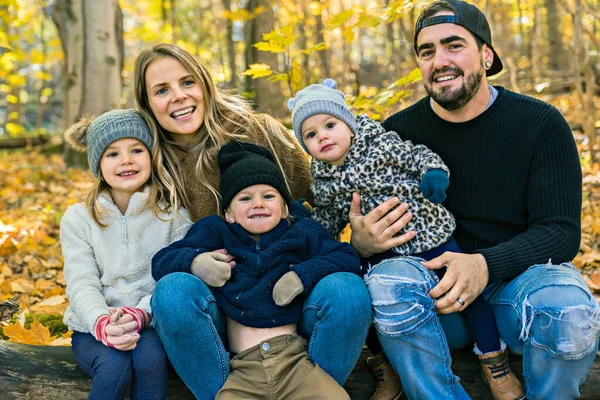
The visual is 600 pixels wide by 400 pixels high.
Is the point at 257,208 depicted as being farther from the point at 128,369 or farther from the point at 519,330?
the point at 519,330

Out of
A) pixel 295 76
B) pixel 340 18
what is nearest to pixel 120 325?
pixel 340 18

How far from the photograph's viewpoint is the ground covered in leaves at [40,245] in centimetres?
318

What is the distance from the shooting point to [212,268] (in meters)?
2.39

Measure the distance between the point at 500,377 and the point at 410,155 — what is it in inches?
39.6

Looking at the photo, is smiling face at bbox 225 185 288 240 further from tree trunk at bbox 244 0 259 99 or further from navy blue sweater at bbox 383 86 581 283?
tree trunk at bbox 244 0 259 99

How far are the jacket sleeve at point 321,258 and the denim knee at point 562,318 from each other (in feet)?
2.28

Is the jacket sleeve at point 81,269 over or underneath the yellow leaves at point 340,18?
underneath

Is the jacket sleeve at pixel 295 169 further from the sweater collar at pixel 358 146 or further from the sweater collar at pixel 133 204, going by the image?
the sweater collar at pixel 133 204

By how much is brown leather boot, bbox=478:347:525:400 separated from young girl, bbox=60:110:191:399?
4.23 feet

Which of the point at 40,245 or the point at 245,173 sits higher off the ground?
the point at 245,173

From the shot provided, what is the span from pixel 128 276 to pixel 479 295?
1.52 meters

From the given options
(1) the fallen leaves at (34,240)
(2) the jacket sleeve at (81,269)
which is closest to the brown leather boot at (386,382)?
(2) the jacket sleeve at (81,269)

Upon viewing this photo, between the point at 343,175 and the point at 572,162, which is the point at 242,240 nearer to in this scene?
the point at 343,175

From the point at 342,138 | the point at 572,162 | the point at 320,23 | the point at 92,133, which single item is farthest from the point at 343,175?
the point at 320,23
